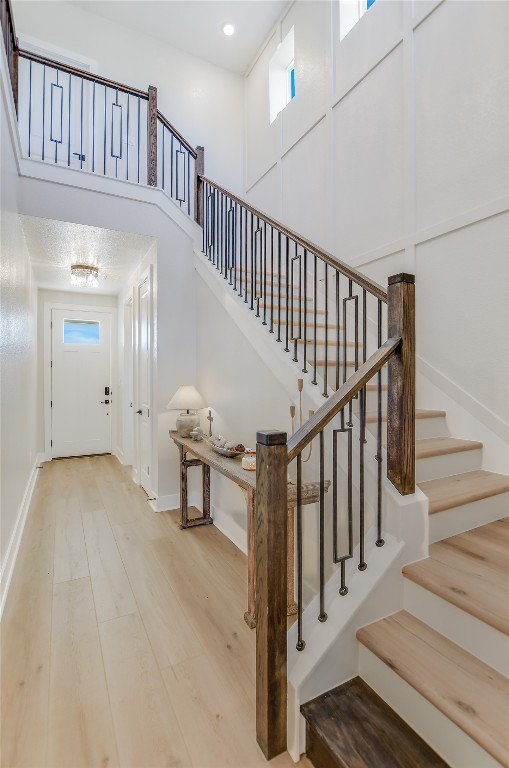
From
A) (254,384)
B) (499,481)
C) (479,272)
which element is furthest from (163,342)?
(499,481)

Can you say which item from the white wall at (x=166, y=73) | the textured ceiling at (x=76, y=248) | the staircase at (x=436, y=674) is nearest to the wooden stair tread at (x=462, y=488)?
the staircase at (x=436, y=674)

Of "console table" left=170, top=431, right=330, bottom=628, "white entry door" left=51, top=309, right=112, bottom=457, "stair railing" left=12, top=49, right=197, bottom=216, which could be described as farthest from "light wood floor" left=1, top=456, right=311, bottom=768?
"stair railing" left=12, top=49, right=197, bottom=216

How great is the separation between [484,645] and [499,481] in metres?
1.03

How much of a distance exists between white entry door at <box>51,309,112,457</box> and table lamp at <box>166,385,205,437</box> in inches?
129

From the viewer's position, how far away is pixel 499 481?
80.7 inches

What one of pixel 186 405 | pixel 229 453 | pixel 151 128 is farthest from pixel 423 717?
pixel 151 128

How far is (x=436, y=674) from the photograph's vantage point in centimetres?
122

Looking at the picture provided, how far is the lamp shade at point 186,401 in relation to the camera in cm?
341

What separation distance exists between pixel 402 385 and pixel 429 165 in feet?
6.70

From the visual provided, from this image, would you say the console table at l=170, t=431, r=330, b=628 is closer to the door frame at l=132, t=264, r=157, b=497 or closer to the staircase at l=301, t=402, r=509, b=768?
the staircase at l=301, t=402, r=509, b=768

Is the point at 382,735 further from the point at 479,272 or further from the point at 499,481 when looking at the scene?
the point at 479,272

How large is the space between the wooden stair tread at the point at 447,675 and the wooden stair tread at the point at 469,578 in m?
0.16

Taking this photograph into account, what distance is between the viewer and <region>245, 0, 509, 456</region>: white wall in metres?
2.29

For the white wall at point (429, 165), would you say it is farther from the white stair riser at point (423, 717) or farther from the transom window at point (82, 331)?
the transom window at point (82, 331)
